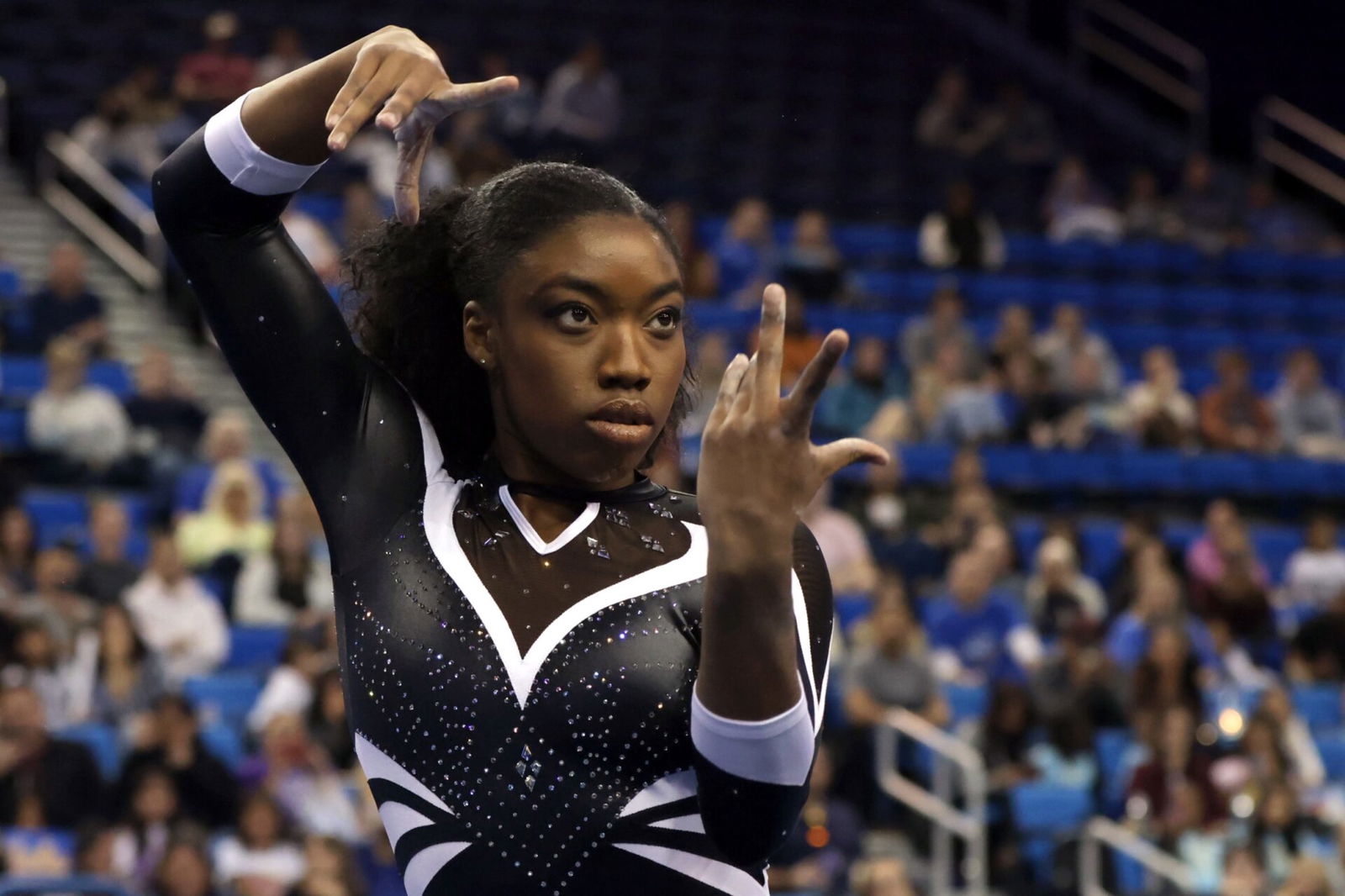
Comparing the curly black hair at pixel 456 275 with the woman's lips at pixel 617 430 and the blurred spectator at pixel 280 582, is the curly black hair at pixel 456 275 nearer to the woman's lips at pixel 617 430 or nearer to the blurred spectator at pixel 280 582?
the woman's lips at pixel 617 430

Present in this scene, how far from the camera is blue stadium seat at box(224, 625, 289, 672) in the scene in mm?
8008

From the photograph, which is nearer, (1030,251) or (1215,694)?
(1215,694)

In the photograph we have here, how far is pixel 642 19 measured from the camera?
14.9 m

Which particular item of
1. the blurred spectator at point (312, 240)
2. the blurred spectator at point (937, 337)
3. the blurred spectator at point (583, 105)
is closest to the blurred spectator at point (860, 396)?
the blurred spectator at point (937, 337)

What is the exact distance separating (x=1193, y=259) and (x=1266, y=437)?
2536 millimetres

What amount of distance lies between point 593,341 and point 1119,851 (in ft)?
21.5

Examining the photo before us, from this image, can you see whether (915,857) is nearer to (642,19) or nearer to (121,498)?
(121,498)

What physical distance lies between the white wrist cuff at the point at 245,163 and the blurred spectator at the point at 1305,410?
10.5 metres

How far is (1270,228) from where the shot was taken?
14.3 metres

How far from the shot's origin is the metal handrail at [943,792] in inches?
307

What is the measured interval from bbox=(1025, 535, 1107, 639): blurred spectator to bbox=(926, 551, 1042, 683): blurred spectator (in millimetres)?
120

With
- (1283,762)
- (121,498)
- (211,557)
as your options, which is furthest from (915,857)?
(121,498)

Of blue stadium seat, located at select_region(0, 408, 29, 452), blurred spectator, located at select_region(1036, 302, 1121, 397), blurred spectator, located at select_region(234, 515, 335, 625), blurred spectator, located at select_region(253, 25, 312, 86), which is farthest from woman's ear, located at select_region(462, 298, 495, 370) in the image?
blurred spectator, located at select_region(253, 25, 312, 86)

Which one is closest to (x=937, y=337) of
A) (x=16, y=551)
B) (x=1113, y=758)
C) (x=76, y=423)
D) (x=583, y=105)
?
(x=583, y=105)
